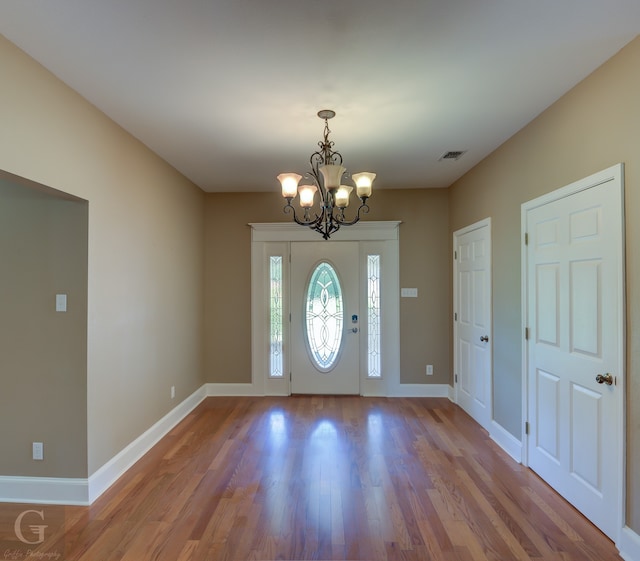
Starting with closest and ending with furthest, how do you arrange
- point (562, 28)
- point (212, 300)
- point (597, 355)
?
point (562, 28)
point (597, 355)
point (212, 300)

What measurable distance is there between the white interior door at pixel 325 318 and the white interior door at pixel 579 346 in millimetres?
2235

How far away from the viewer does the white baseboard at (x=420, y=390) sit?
15.4 ft

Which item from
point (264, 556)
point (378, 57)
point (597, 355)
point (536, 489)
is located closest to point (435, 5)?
point (378, 57)

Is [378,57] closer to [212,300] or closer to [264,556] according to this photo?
[264,556]

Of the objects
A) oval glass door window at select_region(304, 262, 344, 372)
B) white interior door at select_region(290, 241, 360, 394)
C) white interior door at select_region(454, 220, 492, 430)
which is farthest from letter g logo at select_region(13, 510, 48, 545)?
white interior door at select_region(454, 220, 492, 430)

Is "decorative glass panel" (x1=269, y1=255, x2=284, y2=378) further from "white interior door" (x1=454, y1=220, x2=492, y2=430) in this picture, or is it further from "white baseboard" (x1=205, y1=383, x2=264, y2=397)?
"white interior door" (x1=454, y1=220, x2=492, y2=430)

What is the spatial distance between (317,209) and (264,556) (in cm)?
371

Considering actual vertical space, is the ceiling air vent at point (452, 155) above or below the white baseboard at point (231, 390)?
above

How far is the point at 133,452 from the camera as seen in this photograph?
3.00m

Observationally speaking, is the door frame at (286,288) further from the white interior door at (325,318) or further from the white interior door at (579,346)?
the white interior door at (579,346)

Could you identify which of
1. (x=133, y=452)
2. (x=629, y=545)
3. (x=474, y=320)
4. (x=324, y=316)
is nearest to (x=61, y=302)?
(x=133, y=452)

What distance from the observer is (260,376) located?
477cm

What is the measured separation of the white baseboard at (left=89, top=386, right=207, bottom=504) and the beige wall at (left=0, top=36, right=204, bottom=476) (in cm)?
6

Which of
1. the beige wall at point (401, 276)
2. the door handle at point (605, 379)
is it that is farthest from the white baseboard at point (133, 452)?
the door handle at point (605, 379)
